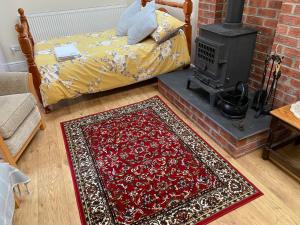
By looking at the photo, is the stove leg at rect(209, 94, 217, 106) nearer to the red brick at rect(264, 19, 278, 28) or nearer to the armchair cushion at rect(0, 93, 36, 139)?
the red brick at rect(264, 19, 278, 28)

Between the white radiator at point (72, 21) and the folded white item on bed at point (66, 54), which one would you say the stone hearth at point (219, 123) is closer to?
the folded white item on bed at point (66, 54)

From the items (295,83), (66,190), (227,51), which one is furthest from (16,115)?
(295,83)

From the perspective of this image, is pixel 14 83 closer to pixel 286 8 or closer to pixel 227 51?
pixel 227 51

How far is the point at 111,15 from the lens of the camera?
13.4 feet

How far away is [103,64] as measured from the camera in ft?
8.64

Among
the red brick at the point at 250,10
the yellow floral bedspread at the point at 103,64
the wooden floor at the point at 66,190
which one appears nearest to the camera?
the wooden floor at the point at 66,190

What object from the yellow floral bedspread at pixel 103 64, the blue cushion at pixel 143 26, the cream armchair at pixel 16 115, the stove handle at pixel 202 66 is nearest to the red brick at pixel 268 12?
the stove handle at pixel 202 66

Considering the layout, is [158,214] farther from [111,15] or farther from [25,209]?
[111,15]

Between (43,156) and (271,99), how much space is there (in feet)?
6.91

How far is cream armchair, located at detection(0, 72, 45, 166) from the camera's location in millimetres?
1787

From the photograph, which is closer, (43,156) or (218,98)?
(43,156)

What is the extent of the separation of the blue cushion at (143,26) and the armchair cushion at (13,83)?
1.31 m

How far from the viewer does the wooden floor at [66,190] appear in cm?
150

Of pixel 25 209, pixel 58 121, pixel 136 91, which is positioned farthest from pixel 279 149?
pixel 58 121
